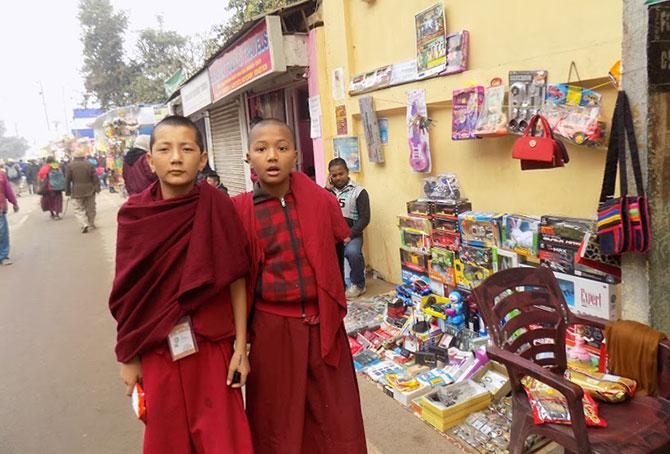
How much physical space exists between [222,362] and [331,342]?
0.44 metres

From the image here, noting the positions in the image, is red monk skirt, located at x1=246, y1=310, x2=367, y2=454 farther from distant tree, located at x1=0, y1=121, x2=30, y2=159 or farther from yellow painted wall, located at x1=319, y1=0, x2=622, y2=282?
distant tree, located at x1=0, y1=121, x2=30, y2=159

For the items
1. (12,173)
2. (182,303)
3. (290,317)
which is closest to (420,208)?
(290,317)

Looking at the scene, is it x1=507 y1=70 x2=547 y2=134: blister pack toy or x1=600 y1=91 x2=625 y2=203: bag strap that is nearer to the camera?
x1=600 y1=91 x2=625 y2=203: bag strap

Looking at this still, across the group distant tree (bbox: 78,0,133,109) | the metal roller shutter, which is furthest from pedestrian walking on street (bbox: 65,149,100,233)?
distant tree (bbox: 78,0,133,109)

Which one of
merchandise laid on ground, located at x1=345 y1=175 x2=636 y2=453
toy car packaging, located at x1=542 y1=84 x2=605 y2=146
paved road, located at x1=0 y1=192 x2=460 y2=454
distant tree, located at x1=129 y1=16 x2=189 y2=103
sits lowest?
paved road, located at x1=0 y1=192 x2=460 y2=454

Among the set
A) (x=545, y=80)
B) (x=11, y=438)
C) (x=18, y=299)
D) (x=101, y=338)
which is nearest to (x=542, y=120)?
(x=545, y=80)

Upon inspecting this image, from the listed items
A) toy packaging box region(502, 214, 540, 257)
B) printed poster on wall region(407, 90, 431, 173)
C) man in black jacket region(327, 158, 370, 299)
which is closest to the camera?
toy packaging box region(502, 214, 540, 257)

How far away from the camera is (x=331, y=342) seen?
209 centimetres

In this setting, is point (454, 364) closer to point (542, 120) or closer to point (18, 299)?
point (542, 120)

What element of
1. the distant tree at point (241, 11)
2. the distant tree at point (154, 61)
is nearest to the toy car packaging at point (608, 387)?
the distant tree at point (241, 11)

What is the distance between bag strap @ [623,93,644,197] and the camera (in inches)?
94.3

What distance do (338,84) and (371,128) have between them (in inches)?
37.0

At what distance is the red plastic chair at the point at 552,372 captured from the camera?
6.15 feet

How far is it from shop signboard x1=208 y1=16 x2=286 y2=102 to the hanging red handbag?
397 centimetres
